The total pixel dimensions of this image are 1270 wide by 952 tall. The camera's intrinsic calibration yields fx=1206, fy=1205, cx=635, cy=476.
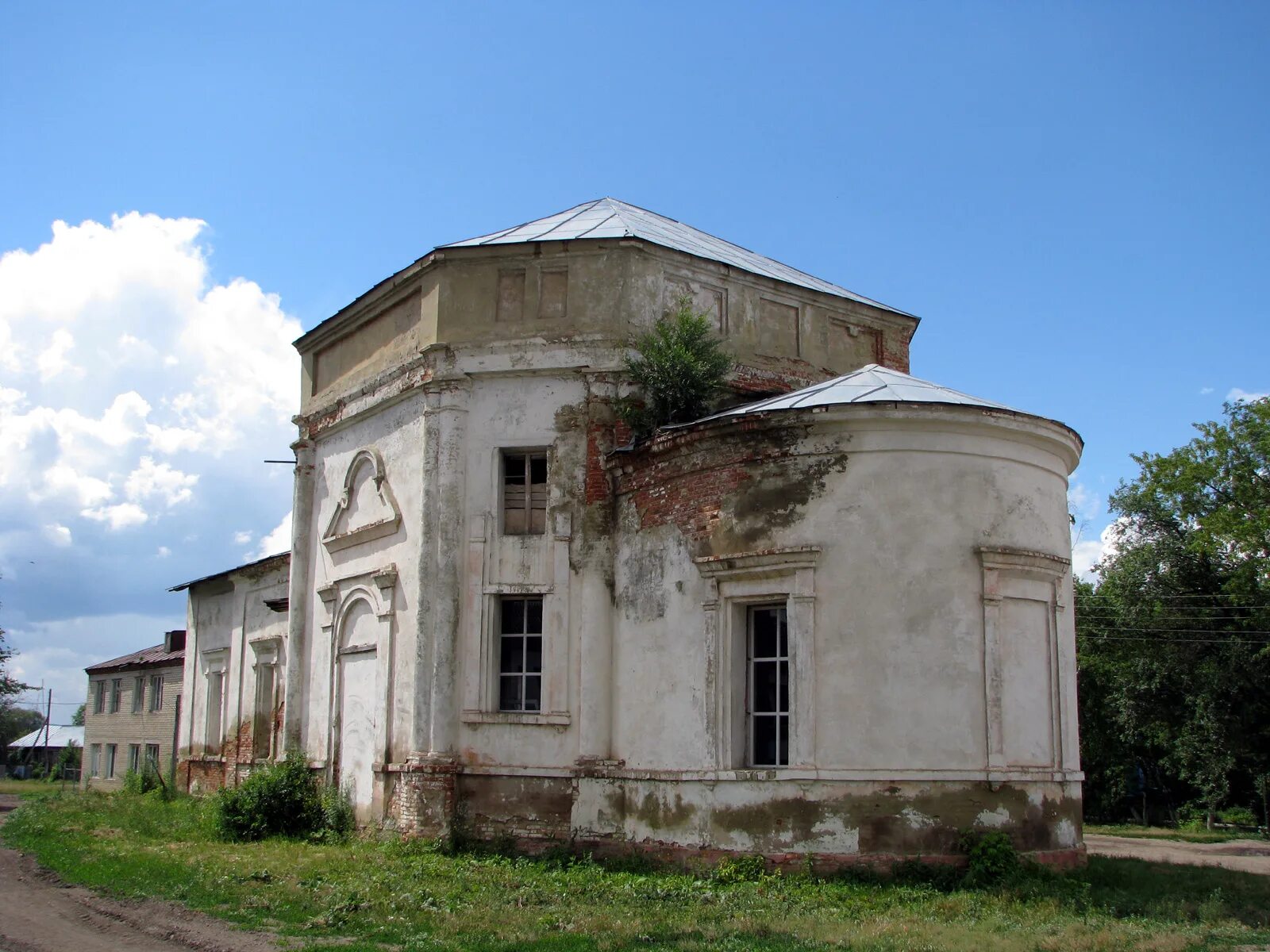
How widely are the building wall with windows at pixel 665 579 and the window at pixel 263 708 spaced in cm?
409

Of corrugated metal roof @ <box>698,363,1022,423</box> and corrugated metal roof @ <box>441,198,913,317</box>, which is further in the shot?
corrugated metal roof @ <box>441,198,913,317</box>

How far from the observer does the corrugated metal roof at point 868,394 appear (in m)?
12.9

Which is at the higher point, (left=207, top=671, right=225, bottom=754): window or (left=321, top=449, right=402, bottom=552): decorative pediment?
(left=321, top=449, right=402, bottom=552): decorative pediment

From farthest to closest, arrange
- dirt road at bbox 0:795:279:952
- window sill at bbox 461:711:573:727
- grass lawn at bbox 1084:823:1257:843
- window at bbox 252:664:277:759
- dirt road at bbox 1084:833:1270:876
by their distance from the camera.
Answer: grass lawn at bbox 1084:823:1257:843, window at bbox 252:664:277:759, dirt road at bbox 1084:833:1270:876, window sill at bbox 461:711:573:727, dirt road at bbox 0:795:279:952

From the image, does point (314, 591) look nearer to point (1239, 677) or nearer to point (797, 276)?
point (797, 276)

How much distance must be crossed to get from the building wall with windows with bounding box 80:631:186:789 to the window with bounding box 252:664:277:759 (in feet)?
40.4

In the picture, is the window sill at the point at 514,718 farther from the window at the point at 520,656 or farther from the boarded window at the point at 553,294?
the boarded window at the point at 553,294

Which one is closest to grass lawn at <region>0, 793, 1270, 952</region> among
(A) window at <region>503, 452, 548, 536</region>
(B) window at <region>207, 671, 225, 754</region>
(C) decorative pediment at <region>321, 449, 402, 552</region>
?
(A) window at <region>503, 452, 548, 536</region>

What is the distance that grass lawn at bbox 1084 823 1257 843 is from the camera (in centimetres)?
2663

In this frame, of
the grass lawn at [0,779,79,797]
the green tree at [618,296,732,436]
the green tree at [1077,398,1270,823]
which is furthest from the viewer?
the grass lawn at [0,779,79,797]

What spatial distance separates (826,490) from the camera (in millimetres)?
12898

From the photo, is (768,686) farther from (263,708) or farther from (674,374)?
(263,708)

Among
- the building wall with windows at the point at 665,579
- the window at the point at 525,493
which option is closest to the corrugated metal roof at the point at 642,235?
the building wall with windows at the point at 665,579

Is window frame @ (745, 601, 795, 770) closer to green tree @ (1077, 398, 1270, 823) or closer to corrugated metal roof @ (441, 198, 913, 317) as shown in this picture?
corrugated metal roof @ (441, 198, 913, 317)
